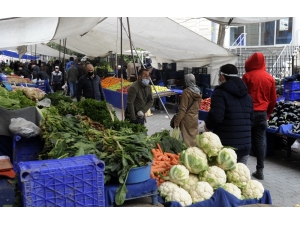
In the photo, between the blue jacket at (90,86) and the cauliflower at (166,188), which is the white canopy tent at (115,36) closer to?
the blue jacket at (90,86)

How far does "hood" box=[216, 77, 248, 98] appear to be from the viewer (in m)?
4.46

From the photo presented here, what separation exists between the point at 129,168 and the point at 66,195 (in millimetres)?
588

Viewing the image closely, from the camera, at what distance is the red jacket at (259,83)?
5652 millimetres

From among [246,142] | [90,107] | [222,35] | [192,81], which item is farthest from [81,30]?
[222,35]

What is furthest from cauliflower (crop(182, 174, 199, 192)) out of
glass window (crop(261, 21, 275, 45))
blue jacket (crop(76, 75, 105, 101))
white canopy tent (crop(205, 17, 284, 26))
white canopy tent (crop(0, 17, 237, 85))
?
glass window (crop(261, 21, 275, 45))

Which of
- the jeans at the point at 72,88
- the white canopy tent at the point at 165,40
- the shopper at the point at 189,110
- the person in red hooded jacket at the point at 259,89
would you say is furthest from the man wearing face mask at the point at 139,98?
the jeans at the point at 72,88

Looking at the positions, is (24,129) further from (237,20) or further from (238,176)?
(237,20)

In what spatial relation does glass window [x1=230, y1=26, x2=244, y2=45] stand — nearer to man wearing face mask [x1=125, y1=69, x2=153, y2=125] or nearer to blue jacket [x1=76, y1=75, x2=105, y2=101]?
blue jacket [x1=76, y1=75, x2=105, y2=101]

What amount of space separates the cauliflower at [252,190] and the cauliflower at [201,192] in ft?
1.34

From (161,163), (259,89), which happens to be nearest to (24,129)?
(161,163)

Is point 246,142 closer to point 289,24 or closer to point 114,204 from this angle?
point 114,204

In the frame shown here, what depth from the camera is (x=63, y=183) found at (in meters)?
2.89

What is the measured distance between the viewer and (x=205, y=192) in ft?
11.7

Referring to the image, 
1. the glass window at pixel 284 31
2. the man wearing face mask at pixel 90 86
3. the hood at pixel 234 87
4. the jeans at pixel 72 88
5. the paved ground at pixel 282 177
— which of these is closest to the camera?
the hood at pixel 234 87
